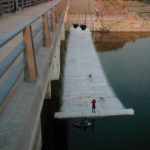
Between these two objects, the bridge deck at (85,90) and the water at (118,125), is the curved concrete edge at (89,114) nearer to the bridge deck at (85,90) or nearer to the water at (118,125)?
the bridge deck at (85,90)

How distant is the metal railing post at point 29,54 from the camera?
130 inches

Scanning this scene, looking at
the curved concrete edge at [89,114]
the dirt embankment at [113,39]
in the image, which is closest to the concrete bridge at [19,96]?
the curved concrete edge at [89,114]

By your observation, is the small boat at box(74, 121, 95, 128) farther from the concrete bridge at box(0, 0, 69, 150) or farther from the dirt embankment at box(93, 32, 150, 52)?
the dirt embankment at box(93, 32, 150, 52)

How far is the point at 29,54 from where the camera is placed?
11.3ft

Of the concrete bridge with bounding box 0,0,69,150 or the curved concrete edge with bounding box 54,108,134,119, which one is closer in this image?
the concrete bridge with bounding box 0,0,69,150

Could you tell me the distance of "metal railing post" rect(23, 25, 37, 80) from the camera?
330cm

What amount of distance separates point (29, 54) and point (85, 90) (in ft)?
45.7

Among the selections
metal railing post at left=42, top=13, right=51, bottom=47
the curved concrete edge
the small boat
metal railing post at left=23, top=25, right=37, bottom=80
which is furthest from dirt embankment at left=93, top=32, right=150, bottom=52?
metal railing post at left=23, top=25, right=37, bottom=80

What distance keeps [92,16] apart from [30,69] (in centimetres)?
4031

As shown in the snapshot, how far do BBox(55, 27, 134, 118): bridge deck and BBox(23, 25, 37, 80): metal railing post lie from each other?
32.6 feet

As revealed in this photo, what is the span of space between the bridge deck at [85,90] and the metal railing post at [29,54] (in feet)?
32.6

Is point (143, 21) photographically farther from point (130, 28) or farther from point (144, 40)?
point (144, 40)

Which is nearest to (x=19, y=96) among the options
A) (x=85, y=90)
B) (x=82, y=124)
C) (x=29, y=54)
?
(x=29, y=54)

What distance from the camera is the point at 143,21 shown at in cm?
4288
